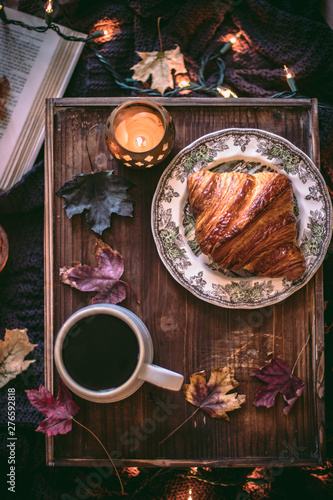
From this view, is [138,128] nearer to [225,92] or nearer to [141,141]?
[141,141]

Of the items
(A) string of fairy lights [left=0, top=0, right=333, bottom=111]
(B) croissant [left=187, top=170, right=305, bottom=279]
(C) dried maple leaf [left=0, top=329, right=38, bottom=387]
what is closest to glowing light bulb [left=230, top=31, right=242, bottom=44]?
(A) string of fairy lights [left=0, top=0, right=333, bottom=111]

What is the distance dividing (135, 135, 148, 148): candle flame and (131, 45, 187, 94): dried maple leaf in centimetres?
36

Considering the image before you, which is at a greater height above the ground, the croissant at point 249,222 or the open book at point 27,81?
the open book at point 27,81

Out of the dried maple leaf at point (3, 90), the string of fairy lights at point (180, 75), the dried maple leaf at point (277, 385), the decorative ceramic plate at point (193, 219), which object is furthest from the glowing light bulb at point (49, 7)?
the dried maple leaf at point (277, 385)

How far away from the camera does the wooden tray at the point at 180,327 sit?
1.10m

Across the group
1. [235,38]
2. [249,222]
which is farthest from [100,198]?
[235,38]

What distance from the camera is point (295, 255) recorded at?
3.30ft

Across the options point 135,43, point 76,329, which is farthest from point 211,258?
point 135,43

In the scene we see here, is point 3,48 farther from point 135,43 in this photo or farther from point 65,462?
point 65,462

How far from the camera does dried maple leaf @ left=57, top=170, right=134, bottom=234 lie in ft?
3.61

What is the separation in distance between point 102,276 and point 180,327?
0.25 m

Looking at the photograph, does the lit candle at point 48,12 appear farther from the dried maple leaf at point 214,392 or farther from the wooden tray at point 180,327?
the dried maple leaf at point 214,392

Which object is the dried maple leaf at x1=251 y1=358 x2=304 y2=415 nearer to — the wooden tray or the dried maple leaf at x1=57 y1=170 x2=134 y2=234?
the wooden tray

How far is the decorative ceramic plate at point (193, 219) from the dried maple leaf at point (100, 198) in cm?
10
